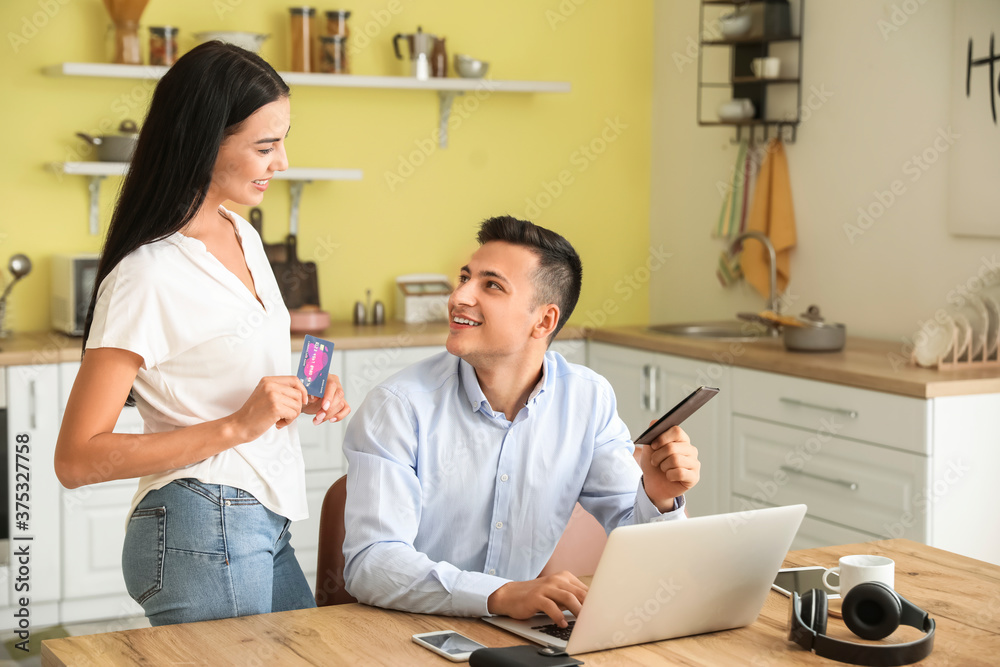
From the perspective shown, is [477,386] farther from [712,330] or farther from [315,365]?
[712,330]

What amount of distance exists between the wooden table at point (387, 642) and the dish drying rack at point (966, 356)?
4.94 ft

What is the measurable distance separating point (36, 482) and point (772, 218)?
2.58m

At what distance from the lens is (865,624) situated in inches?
54.6

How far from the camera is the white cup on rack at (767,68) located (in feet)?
12.6

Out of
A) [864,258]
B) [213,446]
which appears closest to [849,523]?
[864,258]

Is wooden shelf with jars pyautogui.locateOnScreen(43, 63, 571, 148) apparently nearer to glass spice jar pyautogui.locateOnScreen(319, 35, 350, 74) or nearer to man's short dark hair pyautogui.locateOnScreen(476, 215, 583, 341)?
glass spice jar pyautogui.locateOnScreen(319, 35, 350, 74)

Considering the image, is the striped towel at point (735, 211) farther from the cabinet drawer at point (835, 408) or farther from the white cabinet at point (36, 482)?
the white cabinet at point (36, 482)

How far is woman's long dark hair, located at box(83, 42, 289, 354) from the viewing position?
5.09ft

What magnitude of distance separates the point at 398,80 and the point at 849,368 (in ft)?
6.12

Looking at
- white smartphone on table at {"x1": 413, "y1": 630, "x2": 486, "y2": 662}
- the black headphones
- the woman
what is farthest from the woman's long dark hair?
the black headphones

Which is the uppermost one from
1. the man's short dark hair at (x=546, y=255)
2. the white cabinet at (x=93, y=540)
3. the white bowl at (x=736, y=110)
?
the white bowl at (x=736, y=110)

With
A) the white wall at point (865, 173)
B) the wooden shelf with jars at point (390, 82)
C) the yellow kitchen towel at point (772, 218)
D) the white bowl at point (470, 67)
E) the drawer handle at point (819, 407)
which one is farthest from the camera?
the white bowl at point (470, 67)

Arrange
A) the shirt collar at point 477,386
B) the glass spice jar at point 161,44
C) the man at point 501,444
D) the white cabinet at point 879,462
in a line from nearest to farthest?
the man at point 501,444 < the shirt collar at point 477,386 < the white cabinet at point 879,462 < the glass spice jar at point 161,44

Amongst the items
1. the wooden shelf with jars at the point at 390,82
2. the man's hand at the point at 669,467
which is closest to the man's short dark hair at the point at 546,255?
the man's hand at the point at 669,467
